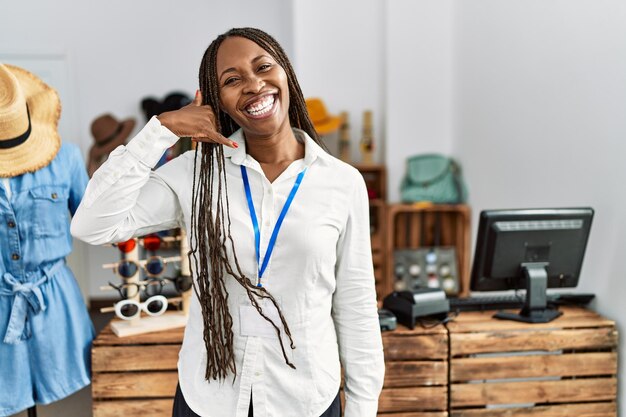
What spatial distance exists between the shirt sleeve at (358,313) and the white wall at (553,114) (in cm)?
133

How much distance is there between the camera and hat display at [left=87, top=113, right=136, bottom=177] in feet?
16.0

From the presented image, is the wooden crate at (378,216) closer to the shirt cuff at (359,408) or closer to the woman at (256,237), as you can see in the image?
the shirt cuff at (359,408)

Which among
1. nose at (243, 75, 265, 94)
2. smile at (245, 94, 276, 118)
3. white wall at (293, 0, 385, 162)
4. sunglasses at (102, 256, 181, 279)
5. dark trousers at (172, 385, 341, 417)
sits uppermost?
white wall at (293, 0, 385, 162)

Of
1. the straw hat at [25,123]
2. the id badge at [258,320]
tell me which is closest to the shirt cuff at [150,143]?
the id badge at [258,320]

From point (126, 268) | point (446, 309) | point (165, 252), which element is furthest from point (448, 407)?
point (165, 252)

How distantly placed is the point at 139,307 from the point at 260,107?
4.00ft

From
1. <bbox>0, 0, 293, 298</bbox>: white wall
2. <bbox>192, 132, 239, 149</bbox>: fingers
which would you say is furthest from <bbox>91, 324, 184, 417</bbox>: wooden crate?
<bbox>0, 0, 293, 298</bbox>: white wall

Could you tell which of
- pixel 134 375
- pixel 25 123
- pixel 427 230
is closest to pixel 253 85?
pixel 25 123

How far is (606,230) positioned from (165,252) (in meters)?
3.64

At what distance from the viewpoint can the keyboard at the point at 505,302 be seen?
2486mm

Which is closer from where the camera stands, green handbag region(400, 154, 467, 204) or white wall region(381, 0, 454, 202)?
green handbag region(400, 154, 467, 204)

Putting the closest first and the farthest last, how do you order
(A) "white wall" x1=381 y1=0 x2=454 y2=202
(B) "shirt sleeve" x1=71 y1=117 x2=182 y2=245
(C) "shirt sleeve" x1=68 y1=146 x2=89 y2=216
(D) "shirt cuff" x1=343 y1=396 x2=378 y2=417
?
(B) "shirt sleeve" x1=71 y1=117 x2=182 y2=245
(D) "shirt cuff" x1=343 y1=396 x2=378 y2=417
(C) "shirt sleeve" x1=68 y1=146 x2=89 y2=216
(A) "white wall" x1=381 y1=0 x2=454 y2=202

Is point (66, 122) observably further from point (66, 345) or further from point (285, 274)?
point (285, 274)

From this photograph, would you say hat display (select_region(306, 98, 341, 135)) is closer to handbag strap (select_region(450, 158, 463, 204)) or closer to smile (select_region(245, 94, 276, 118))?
handbag strap (select_region(450, 158, 463, 204))
